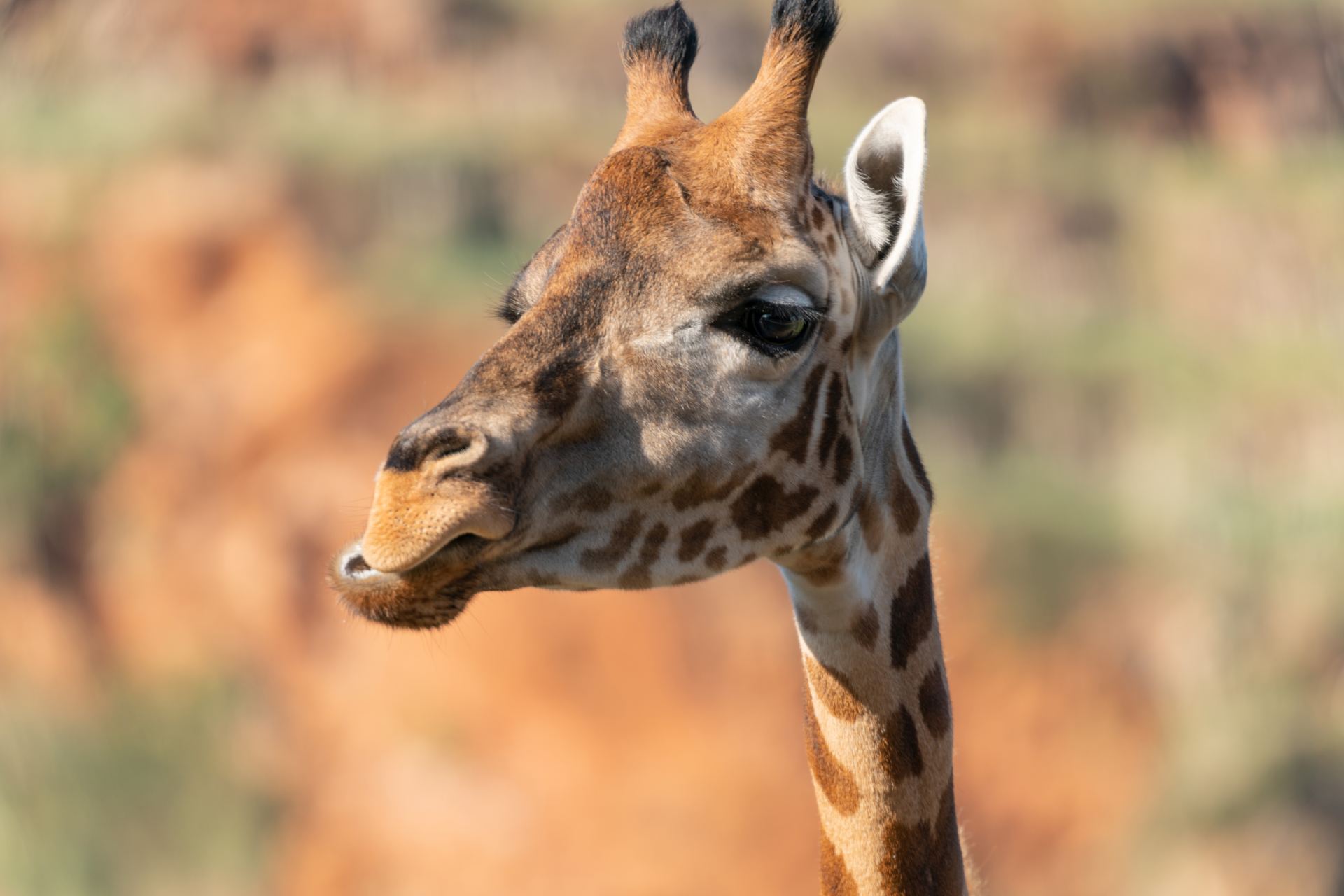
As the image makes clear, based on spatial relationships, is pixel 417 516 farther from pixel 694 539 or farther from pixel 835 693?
pixel 835 693

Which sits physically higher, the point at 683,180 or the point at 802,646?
the point at 683,180

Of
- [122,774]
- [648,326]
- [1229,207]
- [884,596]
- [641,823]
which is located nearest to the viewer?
[648,326]

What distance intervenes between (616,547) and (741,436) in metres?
0.36

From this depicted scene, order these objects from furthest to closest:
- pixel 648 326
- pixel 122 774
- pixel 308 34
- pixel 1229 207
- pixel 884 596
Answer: pixel 308 34
pixel 1229 207
pixel 122 774
pixel 884 596
pixel 648 326

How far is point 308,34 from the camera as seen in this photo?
16.2m

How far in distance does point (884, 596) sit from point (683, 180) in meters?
1.10

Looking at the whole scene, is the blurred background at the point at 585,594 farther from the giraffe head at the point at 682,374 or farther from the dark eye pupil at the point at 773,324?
the dark eye pupil at the point at 773,324

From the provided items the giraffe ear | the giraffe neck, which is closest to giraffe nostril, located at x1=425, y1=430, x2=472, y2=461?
the giraffe neck

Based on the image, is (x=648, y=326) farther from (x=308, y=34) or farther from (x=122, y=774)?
(x=308, y=34)

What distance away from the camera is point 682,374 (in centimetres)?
299

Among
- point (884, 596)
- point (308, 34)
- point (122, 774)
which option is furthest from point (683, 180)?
point (308, 34)

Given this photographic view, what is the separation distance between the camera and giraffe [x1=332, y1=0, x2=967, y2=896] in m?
2.74

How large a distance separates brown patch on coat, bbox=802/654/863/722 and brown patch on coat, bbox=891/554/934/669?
127 mm

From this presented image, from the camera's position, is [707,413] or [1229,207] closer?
[707,413]
